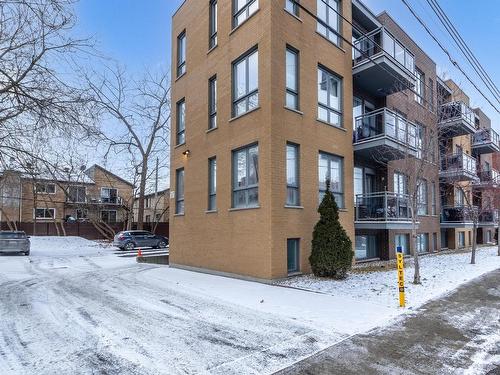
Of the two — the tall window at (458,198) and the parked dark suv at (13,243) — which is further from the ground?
the tall window at (458,198)

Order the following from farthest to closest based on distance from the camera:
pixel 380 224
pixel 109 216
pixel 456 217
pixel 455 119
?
pixel 109 216
pixel 456 217
pixel 455 119
pixel 380 224

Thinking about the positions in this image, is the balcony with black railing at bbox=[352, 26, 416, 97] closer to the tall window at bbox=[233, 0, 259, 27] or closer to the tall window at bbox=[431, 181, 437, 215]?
the tall window at bbox=[233, 0, 259, 27]

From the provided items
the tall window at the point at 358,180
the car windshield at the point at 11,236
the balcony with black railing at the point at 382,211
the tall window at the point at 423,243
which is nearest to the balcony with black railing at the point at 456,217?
the tall window at the point at 423,243

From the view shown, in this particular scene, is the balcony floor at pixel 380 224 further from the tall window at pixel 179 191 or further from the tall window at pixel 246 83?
the tall window at pixel 179 191

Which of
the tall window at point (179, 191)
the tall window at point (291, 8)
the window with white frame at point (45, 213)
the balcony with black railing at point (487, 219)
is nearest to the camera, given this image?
the tall window at point (291, 8)

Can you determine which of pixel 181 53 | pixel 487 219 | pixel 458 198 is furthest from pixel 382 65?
pixel 487 219

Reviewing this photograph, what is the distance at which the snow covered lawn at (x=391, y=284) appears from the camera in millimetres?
8461

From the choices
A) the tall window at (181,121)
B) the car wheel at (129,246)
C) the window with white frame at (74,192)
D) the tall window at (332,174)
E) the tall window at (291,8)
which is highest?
the tall window at (291,8)

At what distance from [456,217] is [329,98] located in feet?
43.8

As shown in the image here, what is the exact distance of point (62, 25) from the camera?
6.62 meters

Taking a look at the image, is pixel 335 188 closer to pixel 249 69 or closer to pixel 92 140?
pixel 249 69

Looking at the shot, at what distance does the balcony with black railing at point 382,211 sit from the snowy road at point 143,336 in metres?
7.97

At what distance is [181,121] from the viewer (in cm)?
1680

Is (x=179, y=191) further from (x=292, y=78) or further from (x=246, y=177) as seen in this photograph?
(x=292, y=78)
